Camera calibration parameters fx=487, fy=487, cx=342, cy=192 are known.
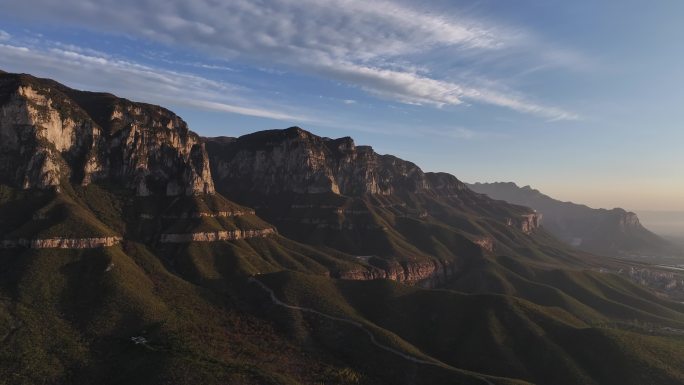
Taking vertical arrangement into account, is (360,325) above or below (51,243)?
below

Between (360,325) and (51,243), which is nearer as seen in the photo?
(360,325)

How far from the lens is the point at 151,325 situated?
151000mm

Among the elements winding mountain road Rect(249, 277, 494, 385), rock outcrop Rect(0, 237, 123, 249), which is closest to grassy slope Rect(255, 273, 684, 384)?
winding mountain road Rect(249, 277, 494, 385)

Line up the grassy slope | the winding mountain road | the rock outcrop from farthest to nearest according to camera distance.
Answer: the rock outcrop → the grassy slope → the winding mountain road

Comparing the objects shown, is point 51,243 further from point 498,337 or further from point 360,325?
point 498,337

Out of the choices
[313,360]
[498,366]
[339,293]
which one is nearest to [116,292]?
[313,360]

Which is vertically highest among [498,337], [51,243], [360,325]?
[51,243]

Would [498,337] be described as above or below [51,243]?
below

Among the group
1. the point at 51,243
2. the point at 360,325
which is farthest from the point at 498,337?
the point at 51,243

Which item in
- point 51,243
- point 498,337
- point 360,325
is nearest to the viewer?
point 498,337

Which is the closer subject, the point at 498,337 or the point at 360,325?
the point at 498,337

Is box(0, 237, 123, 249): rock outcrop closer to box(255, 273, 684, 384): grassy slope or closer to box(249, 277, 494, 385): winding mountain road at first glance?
box(249, 277, 494, 385): winding mountain road

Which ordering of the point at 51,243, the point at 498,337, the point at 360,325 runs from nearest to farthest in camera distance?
1. the point at 498,337
2. the point at 360,325
3. the point at 51,243

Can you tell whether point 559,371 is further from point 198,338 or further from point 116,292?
point 116,292
